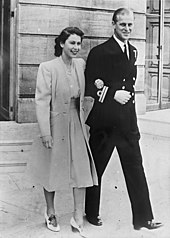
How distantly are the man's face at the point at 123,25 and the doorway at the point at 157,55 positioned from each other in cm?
31

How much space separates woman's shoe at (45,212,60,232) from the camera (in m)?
2.77

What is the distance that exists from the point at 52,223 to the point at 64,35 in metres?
0.97

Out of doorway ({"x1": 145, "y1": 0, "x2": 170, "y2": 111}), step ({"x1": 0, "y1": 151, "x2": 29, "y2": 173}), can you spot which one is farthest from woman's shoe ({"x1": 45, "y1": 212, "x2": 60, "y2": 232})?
doorway ({"x1": 145, "y1": 0, "x2": 170, "y2": 111})

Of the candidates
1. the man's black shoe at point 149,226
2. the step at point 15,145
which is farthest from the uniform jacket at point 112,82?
the man's black shoe at point 149,226

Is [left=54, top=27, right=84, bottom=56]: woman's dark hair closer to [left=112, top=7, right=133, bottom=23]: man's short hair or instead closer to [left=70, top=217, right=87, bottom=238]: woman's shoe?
[left=112, top=7, right=133, bottom=23]: man's short hair

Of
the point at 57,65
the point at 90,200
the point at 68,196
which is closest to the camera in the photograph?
the point at 57,65

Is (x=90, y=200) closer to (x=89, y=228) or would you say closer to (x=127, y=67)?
(x=89, y=228)

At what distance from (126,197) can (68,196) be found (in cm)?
35

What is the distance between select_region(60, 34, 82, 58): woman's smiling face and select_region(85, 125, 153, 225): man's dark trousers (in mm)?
414

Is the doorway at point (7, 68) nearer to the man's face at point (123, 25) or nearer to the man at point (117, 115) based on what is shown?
the man at point (117, 115)

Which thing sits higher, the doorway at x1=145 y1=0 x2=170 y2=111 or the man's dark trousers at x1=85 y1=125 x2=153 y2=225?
the doorway at x1=145 y1=0 x2=170 y2=111

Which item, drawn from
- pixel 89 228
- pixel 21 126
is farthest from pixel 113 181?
pixel 21 126

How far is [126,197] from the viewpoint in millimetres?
3021

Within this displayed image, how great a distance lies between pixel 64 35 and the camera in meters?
2.65
